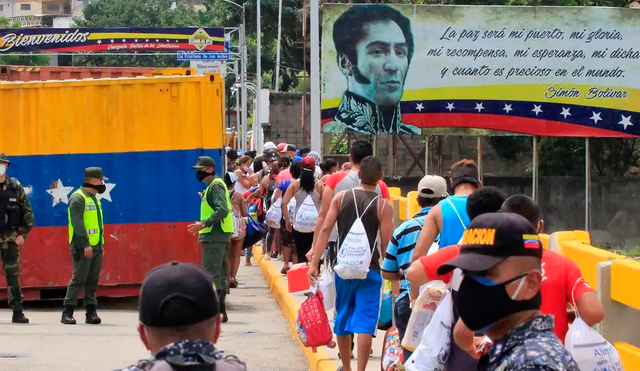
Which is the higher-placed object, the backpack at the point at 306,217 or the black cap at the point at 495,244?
the black cap at the point at 495,244

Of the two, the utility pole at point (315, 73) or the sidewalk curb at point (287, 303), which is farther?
the utility pole at point (315, 73)

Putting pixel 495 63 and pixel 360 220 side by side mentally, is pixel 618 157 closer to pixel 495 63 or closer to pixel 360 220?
pixel 495 63

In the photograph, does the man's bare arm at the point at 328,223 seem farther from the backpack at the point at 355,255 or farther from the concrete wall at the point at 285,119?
the concrete wall at the point at 285,119

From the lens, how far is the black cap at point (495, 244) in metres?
3.14

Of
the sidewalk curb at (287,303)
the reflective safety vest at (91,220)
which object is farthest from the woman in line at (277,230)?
the reflective safety vest at (91,220)

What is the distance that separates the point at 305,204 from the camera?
15.0m

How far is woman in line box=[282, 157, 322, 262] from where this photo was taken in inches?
583

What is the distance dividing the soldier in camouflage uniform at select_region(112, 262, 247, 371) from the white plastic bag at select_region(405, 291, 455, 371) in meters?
1.87

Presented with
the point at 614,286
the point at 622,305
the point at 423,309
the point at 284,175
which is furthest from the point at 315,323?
the point at 284,175

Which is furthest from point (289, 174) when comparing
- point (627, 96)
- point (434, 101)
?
point (627, 96)

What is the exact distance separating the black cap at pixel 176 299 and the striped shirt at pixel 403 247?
402 cm

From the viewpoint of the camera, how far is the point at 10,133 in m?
13.4

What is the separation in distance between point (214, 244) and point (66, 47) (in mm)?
32593

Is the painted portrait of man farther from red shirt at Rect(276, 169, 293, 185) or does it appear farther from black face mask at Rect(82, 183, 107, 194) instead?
black face mask at Rect(82, 183, 107, 194)
